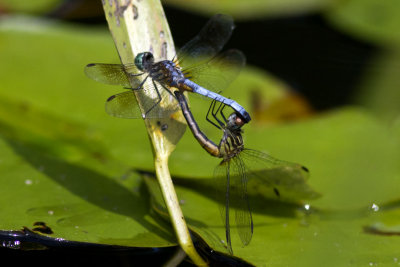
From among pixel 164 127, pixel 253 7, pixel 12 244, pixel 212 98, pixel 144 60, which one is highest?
pixel 253 7

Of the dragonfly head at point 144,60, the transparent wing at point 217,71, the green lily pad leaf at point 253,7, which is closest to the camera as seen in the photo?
the dragonfly head at point 144,60

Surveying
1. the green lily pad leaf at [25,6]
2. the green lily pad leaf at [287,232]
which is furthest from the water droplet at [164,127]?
the green lily pad leaf at [25,6]

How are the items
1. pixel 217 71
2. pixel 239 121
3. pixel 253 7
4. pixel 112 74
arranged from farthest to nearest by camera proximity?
pixel 253 7
pixel 217 71
pixel 239 121
pixel 112 74

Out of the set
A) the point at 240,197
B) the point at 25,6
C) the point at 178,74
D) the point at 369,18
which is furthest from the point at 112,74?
the point at 369,18

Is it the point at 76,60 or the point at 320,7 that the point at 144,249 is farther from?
the point at 320,7

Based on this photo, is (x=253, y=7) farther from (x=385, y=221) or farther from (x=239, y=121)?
(x=385, y=221)

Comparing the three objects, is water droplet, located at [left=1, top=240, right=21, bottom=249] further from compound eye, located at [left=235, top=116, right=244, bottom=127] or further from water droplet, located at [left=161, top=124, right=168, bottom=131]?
compound eye, located at [left=235, top=116, right=244, bottom=127]

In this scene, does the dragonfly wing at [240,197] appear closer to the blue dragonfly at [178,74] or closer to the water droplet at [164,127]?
the blue dragonfly at [178,74]
